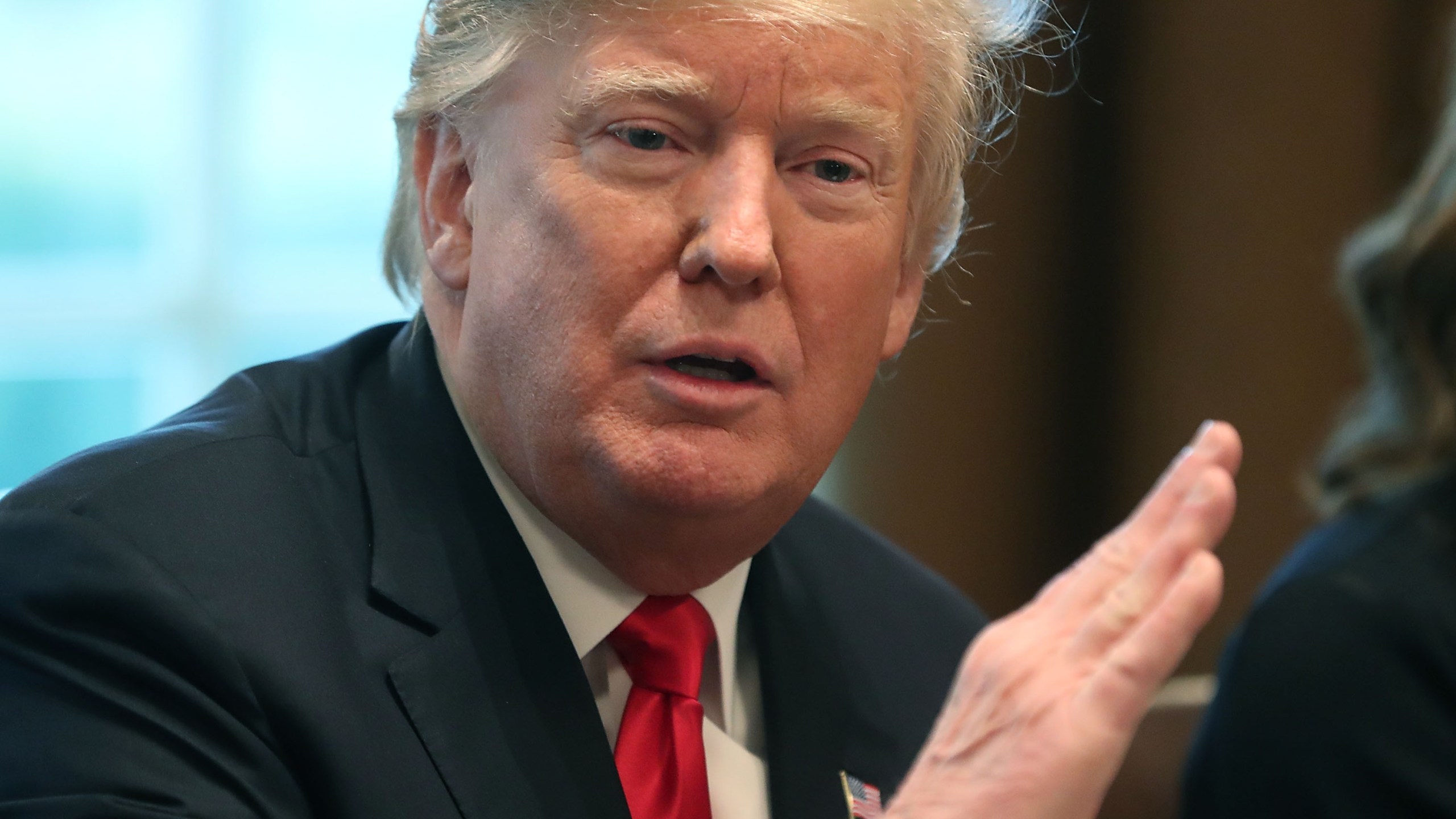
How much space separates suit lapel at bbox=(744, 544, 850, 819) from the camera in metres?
1.50

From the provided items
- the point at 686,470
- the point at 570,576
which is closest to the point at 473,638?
the point at 570,576

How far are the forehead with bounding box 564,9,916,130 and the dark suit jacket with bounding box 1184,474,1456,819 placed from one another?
75cm

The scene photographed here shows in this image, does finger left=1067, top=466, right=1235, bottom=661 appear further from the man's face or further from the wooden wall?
the wooden wall

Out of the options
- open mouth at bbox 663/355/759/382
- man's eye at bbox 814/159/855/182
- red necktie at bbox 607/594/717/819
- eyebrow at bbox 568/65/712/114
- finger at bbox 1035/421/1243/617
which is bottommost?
red necktie at bbox 607/594/717/819

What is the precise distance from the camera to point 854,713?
1642 millimetres

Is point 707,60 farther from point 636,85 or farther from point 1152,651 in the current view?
point 1152,651

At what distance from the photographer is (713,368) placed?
135 cm

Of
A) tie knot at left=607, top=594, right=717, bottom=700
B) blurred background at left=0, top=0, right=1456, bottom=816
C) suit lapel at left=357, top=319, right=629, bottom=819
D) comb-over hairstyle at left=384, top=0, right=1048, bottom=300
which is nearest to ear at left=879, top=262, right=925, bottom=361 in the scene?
comb-over hairstyle at left=384, top=0, right=1048, bottom=300

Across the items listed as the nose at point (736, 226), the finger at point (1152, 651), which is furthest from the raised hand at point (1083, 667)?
the nose at point (736, 226)

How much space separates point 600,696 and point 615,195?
1.59 feet

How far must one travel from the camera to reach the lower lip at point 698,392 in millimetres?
1303

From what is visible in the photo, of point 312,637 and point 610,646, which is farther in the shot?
point 610,646

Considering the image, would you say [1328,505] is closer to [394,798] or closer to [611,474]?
[611,474]

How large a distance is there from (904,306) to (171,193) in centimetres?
209
